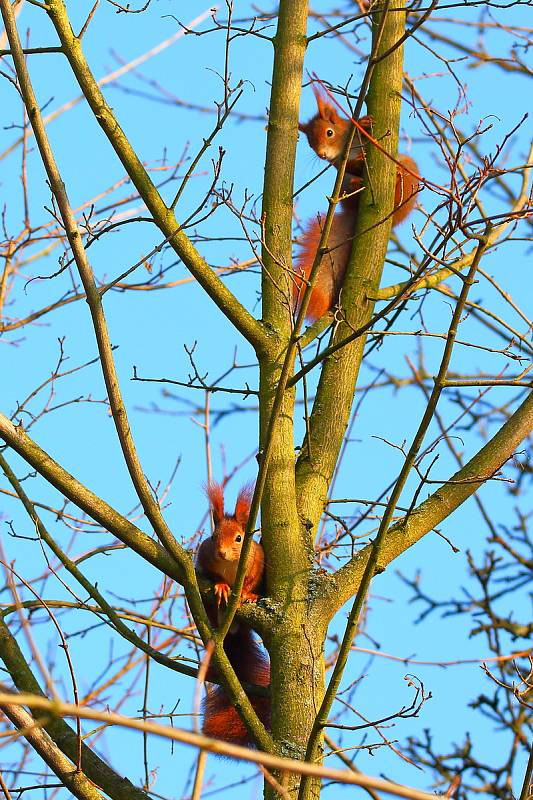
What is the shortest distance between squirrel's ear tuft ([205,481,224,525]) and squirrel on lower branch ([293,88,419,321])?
66 centimetres

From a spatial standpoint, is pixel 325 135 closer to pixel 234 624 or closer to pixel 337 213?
pixel 337 213

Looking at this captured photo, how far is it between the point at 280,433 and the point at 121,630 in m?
0.66

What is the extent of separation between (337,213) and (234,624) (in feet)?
5.65

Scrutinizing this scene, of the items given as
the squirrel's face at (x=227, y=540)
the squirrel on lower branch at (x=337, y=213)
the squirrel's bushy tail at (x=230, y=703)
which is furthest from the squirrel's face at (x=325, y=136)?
the squirrel's bushy tail at (x=230, y=703)

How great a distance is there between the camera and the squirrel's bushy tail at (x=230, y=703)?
9.83 feet

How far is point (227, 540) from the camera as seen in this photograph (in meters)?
3.35

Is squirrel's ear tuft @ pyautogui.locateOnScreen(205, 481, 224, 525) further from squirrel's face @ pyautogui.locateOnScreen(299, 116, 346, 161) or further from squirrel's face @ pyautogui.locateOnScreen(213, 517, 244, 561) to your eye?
squirrel's face @ pyautogui.locateOnScreen(299, 116, 346, 161)

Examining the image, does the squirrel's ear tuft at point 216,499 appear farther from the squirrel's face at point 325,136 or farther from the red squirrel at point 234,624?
the squirrel's face at point 325,136

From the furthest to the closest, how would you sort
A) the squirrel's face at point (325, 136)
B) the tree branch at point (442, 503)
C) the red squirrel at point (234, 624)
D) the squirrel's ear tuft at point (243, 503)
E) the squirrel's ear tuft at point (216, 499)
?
the squirrel's face at point (325, 136) → the squirrel's ear tuft at point (243, 503) → the squirrel's ear tuft at point (216, 499) → the red squirrel at point (234, 624) → the tree branch at point (442, 503)

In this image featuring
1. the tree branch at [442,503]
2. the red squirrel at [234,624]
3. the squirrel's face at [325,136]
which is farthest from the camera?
the squirrel's face at [325,136]

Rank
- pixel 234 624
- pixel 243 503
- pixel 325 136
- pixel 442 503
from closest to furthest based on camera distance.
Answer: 1. pixel 442 503
2. pixel 234 624
3. pixel 243 503
4. pixel 325 136

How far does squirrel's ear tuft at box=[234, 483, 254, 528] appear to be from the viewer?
3.44 m

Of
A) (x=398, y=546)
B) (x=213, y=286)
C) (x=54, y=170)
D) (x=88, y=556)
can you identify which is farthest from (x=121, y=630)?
(x=54, y=170)

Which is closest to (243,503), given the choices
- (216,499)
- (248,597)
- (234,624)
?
(216,499)
